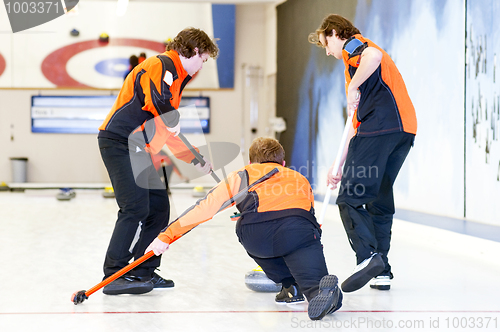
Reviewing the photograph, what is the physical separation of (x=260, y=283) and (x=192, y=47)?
115cm

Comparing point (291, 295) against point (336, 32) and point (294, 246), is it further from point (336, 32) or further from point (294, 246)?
point (336, 32)

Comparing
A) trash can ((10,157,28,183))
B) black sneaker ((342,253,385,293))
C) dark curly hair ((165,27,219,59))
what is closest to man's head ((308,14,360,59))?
dark curly hair ((165,27,219,59))

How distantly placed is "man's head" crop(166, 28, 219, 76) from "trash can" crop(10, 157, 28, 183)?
8.47 metres

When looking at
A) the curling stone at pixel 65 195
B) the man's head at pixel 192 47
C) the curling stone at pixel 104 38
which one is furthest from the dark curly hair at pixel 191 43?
the curling stone at pixel 104 38

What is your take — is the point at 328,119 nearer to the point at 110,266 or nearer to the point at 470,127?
the point at 470,127

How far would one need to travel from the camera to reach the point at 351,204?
7.32 ft

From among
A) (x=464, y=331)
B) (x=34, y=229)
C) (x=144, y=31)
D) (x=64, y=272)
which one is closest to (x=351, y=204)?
(x=464, y=331)

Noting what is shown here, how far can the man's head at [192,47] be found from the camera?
91.7 inches

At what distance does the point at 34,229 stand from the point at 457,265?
3.47m

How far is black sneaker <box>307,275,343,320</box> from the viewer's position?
184cm

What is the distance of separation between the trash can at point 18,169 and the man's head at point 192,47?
8.47m

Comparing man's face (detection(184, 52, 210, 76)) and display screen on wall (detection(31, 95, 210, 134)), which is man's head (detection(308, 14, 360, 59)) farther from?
display screen on wall (detection(31, 95, 210, 134))

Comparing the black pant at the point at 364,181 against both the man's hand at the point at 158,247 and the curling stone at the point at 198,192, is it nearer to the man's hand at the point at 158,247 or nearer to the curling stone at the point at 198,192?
the man's hand at the point at 158,247

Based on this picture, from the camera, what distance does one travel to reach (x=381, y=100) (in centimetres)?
226
